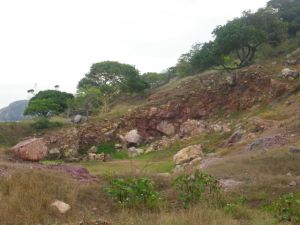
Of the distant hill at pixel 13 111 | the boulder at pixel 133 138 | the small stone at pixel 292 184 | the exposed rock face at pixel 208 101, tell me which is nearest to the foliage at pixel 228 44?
the exposed rock face at pixel 208 101

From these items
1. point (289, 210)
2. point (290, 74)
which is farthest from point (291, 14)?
point (289, 210)

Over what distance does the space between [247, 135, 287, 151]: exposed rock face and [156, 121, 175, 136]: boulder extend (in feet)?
40.3

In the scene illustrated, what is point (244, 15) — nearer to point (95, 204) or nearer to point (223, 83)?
point (223, 83)

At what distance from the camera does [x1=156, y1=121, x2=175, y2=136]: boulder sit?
1217 inches

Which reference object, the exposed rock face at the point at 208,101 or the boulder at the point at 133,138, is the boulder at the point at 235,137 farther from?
the boulder at the point at 133,138

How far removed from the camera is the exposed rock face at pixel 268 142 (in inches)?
693

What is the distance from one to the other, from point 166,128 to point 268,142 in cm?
1360

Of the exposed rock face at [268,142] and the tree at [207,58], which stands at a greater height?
the tree at [207,58]

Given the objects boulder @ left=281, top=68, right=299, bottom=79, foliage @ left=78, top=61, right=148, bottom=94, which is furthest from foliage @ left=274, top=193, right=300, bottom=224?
foliage @ left=78, top=61, right=148, bottom=94

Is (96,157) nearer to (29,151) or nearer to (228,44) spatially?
(29,151)

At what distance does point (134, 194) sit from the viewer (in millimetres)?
8664

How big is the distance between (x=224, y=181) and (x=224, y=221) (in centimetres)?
559

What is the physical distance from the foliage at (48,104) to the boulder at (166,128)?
11.9m

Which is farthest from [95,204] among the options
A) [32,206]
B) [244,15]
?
[244,15]
